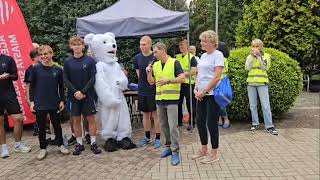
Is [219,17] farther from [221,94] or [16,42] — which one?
[221,94]

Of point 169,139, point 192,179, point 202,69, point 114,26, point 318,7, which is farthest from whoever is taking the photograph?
point 318,7

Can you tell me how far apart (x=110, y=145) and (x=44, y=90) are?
1.43m

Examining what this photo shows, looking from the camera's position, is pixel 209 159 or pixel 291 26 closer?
pixel 209 159

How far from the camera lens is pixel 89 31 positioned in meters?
8.02

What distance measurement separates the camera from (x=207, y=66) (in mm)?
5688

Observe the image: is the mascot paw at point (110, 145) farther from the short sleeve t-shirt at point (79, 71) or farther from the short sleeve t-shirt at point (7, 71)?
the short sleeve t-shirt at point (7, 71)

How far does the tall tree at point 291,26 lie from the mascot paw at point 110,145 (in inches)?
368

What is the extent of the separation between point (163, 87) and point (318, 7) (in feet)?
33.1

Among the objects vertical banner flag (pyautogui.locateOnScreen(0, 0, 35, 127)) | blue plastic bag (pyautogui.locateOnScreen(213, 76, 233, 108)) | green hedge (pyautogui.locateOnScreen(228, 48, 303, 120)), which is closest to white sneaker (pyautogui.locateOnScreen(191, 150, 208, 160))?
blue plastic bag (pyautogui.locateOnScreen(213, 76, 233, 108))

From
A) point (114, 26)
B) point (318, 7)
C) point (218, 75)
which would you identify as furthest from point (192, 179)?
point (318, 7)

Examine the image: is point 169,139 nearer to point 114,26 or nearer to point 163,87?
point 163,87

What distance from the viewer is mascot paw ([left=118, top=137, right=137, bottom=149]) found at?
6.96 m

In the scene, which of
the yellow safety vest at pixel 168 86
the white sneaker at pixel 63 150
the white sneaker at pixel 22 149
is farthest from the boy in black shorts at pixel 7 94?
the yellow safety vest at pixel 168 86

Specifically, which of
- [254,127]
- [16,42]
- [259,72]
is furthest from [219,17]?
[16,42]
